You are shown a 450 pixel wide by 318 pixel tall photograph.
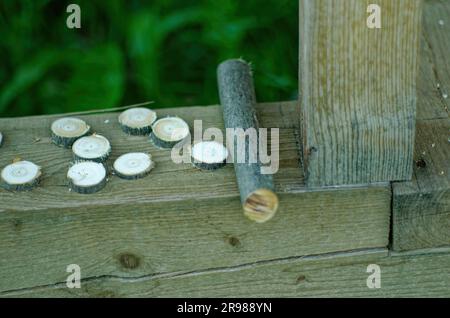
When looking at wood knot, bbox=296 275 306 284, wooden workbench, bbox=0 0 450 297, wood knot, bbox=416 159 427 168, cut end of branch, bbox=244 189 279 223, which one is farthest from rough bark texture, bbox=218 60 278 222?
wood knot, bbox=416 159 427 168

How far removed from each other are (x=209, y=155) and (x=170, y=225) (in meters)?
0.23

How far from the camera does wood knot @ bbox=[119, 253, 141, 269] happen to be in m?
2.14

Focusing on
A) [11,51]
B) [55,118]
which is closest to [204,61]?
[11,51]

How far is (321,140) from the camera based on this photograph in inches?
78.9

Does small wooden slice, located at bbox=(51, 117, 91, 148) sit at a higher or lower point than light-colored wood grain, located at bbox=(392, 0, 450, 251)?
higher

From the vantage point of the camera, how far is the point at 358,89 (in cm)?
195

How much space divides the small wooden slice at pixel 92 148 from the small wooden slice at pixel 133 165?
0.05 meters

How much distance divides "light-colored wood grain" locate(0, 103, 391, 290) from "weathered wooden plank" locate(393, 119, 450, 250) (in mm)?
39

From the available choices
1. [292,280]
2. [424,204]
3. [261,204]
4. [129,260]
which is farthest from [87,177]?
[424,204]

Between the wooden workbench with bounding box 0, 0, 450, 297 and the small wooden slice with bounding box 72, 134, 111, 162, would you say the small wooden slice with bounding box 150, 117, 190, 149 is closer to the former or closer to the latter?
the wooden workbench with bounding box 0, 0, 450, 297

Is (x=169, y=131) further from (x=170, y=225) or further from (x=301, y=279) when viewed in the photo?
(x=301, y=279)

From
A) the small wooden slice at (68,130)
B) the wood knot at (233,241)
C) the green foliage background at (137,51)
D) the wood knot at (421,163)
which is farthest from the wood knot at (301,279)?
the green foliage background at (137,51)

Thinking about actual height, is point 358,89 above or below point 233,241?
above

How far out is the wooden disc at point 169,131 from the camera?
2279mm
